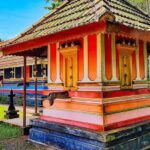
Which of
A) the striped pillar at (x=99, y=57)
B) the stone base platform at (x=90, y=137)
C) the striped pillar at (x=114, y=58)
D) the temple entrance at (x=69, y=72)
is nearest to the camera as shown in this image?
the stone base platform at (x=90, y=137)

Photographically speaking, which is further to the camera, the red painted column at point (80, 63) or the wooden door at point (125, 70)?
the wooden door at point (125, 70)

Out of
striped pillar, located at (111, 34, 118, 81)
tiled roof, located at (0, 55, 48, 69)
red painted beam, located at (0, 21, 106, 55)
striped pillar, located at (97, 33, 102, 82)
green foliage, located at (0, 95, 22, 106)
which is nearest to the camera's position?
red painted beam, located at (0, 21, 106, 55)

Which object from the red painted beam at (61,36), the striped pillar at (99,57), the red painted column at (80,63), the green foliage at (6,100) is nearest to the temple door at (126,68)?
the striped pillar at (99,57)

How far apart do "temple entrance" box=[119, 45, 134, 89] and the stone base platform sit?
1.07 m

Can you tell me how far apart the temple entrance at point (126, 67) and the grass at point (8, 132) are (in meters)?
4.29

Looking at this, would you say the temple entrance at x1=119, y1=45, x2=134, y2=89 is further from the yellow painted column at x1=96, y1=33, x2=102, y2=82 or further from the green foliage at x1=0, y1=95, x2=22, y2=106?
the green foliage at x1=0, y1=95, x2=22, y2=106

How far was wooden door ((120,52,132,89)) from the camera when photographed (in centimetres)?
700

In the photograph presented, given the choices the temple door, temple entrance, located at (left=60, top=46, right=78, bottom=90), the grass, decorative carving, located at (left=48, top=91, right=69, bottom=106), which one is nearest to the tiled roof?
the grass

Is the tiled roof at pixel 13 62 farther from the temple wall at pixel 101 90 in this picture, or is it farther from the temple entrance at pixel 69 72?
the temple wall at pixel 101 90

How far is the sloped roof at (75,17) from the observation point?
6.17m

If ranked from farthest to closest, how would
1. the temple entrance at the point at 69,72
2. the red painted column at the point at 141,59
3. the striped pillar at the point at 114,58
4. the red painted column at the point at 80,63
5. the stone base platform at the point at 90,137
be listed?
the red painted column at the point at 141,59, the temple entrance at the point at 69,72, the red painted column at the point at 80,63, the striped pillar at the point at 114,58, the stone base platform at the point at 90,137

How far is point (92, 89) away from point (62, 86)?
115 cm

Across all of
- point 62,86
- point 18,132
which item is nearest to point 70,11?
point 62,86

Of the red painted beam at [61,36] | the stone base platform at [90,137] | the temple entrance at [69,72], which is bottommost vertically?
the stone base platform at [90,137]
